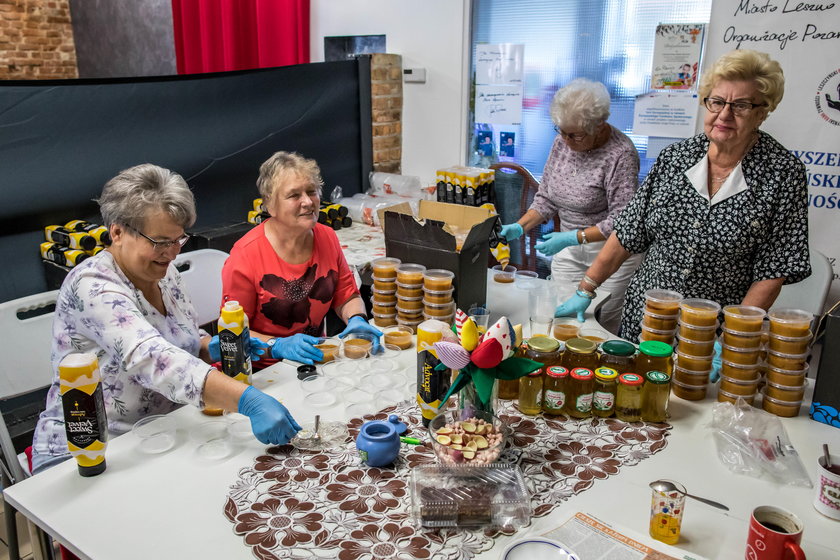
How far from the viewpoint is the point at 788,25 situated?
3.01 metres

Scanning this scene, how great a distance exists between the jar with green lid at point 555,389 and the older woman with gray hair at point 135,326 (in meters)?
0.68

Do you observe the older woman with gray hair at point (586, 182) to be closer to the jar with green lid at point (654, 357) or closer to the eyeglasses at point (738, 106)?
the eyeglasses at point (738, 106)

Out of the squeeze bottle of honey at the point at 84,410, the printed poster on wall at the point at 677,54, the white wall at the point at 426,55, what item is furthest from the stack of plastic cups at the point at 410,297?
the white wall at the point at 426,55

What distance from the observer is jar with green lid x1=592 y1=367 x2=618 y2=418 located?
1.74 metres

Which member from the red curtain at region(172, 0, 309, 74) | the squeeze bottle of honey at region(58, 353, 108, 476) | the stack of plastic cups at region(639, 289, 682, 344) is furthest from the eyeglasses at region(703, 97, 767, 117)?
the red curtain at region(172, 0, 309, 74)

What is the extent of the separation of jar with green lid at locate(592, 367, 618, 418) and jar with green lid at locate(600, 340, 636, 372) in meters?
0.06

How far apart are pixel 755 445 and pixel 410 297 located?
1.21m

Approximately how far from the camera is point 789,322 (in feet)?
5.70

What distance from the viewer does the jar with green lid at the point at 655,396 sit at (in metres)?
1.72

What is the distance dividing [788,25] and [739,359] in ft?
6.64

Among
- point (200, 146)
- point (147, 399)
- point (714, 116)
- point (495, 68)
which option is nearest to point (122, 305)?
point (147, 399)

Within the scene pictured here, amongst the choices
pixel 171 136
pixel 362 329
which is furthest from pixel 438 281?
pixel 171 136

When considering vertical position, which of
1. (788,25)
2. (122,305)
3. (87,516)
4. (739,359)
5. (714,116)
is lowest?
(87,516)

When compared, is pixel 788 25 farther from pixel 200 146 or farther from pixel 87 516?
pixel 87 516
